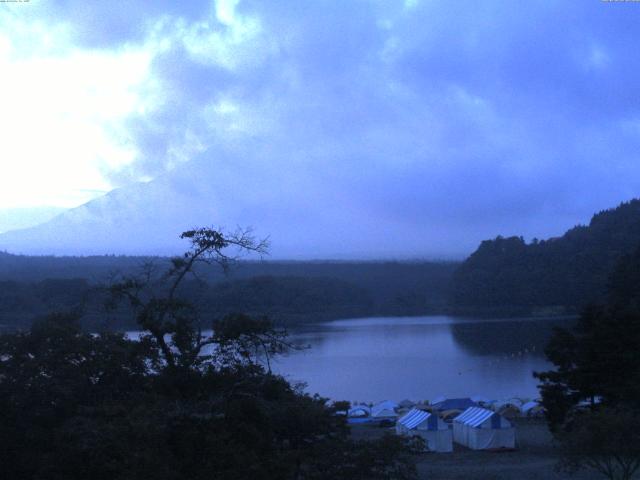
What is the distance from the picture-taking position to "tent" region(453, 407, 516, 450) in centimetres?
1169

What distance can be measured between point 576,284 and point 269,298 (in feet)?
59.5

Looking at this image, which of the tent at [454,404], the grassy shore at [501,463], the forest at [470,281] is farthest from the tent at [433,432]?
the forest at [470,281]

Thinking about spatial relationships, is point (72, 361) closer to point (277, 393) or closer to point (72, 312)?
point (72, 312)

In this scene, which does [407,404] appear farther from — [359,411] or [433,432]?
[433,432]

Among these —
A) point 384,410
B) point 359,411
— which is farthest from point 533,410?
point 359,411

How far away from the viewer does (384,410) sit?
14984 millimetres

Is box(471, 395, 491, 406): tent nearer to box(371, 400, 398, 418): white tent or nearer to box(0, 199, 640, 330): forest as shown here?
box(371, 400, 398, 418): white tent

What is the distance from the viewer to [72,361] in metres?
5.94

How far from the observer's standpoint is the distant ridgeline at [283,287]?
2658 centimetres

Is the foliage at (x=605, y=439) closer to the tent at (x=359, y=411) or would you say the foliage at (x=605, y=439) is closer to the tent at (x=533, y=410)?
the tent at (x=359, y=411)

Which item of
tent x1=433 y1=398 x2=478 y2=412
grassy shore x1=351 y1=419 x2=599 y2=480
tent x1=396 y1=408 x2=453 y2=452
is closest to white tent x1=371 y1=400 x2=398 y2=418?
tent x1=433 y1=398 x2=478 y2=412

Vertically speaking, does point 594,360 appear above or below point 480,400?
above

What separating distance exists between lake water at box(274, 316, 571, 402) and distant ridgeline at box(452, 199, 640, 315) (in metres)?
7.53

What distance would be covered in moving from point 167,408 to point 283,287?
36.7 meters
